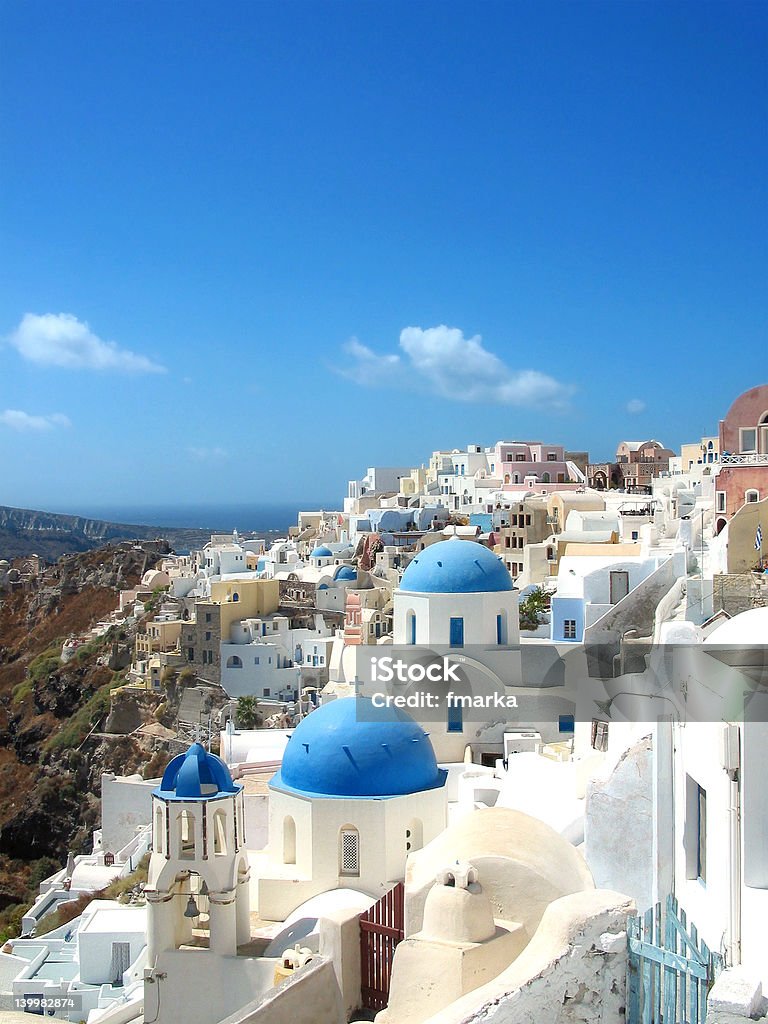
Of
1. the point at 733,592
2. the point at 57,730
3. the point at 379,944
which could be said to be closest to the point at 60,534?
the point at 57,730

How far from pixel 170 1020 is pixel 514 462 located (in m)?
40.9

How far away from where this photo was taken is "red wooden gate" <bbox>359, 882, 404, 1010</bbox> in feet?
25.4

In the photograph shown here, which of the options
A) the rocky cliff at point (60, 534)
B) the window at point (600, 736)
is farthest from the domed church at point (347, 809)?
the rocky cliff at point (60, 534)

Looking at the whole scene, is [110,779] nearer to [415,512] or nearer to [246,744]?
[246,744]

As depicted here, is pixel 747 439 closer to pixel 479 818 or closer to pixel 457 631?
pixel 457 631

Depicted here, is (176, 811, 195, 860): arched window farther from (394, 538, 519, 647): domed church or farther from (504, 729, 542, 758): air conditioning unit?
(394, 538, 519, 647): domed church

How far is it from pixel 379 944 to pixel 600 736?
442 cm

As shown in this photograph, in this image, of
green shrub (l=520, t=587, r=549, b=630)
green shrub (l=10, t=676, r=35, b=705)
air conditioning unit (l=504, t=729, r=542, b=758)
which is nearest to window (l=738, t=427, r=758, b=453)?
green shrub (l=520, t=587, r=549, b=630)

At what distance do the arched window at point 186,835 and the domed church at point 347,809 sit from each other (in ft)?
3.37

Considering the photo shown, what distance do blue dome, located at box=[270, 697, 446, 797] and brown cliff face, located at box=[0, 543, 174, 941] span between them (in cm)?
1370

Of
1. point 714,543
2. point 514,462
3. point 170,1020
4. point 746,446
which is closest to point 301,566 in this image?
point 514,462

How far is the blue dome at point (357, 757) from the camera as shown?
11.2 m

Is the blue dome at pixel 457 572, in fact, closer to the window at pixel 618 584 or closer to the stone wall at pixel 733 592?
the window at pixel 618 584

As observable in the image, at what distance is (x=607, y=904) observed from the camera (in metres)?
4.55
